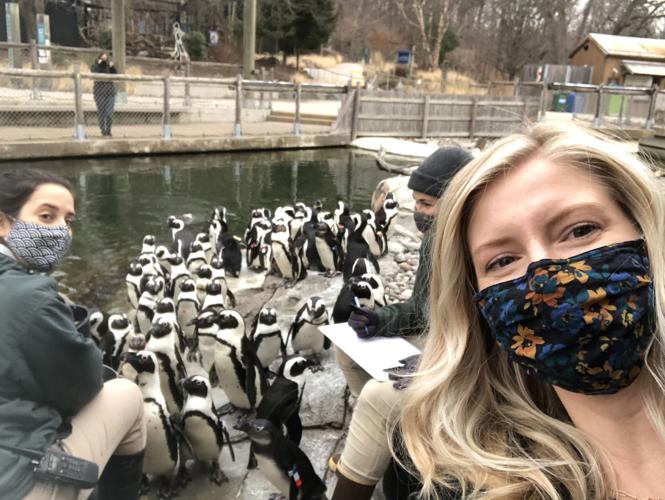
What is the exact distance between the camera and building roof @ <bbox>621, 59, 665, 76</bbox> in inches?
1029

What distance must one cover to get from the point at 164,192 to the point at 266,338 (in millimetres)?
7508

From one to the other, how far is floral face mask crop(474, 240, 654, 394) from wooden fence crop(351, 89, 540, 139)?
54.5 ft

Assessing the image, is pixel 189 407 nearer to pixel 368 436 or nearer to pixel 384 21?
pixel 368 436

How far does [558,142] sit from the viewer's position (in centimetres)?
125

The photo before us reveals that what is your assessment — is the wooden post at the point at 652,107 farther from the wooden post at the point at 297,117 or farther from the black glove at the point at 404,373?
the black glove at the point at 404,373

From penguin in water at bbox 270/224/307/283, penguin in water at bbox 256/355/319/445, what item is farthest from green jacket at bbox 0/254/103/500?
penguin in water at bbox 270/224/307/283

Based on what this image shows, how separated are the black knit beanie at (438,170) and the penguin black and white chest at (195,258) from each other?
3.52 metres

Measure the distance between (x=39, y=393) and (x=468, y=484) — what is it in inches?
54.9

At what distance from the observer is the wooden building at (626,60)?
26656 mm

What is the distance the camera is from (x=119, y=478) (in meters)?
2.44

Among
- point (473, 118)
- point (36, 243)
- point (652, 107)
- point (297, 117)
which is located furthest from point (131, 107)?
point (652, 107)

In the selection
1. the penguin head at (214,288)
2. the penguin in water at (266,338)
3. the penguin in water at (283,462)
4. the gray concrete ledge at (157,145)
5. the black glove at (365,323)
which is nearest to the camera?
the penguin in water at (283,462)

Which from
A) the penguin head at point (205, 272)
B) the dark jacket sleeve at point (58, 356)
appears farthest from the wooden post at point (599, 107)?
the dark jacket sleeve at point (58, 356)

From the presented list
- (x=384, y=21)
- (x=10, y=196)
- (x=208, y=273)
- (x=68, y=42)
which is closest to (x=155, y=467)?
(x=10, y=196)
